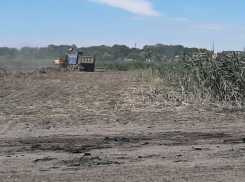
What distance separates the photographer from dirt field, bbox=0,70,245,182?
6973mm

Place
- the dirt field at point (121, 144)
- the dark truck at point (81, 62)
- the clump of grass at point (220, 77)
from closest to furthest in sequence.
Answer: the dirt field at point (121, 144) → the clump of grass at point (220, 77) → the dark truck at point (81, 62)

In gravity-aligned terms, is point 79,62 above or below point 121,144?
above

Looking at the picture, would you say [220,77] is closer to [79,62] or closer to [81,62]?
[81,62]

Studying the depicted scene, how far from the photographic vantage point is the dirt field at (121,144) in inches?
275

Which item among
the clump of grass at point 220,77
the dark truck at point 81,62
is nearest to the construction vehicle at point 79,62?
the dark truck at point 81,62

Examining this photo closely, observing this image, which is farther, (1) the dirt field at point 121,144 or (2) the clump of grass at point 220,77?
(2) the clump of grass at point 220,77

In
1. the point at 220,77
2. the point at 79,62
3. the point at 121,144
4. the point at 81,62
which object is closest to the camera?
the point at 121,144

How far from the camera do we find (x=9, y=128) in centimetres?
1080

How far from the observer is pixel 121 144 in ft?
29.5

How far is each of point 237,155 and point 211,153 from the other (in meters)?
0.44

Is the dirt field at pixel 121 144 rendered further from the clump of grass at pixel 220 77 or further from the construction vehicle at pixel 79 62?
the construction vehicle at pixel 79 62

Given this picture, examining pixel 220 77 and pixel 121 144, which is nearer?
pixel 121 144

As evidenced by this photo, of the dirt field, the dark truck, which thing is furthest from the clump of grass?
the dark truck

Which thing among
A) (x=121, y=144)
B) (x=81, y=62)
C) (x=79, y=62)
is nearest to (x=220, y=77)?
(x=121, y=144)
